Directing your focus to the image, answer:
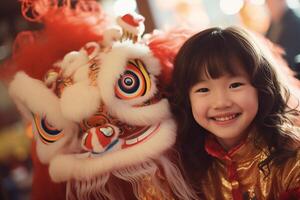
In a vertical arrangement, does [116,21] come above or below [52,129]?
above

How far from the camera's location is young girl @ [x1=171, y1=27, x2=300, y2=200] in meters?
0.77

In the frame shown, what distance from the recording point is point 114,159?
0.78 m

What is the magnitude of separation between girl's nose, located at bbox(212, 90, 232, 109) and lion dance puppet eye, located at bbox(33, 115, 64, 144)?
13.3 inches

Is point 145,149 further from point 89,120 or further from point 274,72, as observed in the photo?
point 274,72

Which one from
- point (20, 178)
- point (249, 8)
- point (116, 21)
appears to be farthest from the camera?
point (20, 178)

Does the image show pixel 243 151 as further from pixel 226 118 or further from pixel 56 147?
pixel 56 147

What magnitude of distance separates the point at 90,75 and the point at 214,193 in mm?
388

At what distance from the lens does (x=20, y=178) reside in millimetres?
1735

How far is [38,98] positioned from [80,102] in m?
0.11

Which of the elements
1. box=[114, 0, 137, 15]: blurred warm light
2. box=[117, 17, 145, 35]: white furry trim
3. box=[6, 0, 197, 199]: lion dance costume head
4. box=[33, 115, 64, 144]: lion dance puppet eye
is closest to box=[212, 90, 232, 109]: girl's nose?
box=[6, 0, 197, 199]: lion dance costume head

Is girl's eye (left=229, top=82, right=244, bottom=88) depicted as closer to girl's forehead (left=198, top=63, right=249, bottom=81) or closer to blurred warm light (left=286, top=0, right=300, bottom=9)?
girl's forehead (left=198, top=63, right=249, bottom=81)

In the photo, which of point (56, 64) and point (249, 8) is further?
point (249, 8)

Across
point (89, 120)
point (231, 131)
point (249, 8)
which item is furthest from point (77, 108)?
point (249, 8)

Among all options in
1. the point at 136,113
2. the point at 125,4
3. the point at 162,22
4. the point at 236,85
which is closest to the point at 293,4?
the point at 162,22
